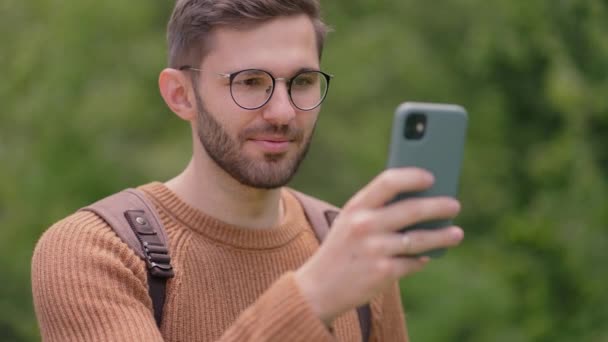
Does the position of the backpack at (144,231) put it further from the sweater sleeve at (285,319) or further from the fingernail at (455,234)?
the fingernail at (455,234)

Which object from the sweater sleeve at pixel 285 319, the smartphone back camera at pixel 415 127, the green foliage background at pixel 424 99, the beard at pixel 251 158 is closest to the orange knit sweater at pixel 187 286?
the sweater sleeve at pixel 285 319

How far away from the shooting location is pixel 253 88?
2.06m

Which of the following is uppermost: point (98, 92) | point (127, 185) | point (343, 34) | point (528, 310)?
point (343, 34)

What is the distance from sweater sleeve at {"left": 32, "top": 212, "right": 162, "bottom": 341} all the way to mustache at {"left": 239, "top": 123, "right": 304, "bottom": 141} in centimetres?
34

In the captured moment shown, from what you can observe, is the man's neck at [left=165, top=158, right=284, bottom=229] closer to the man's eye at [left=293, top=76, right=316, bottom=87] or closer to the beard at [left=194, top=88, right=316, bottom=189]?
the beard at [left=194, top=88, right=316, bottom=189]

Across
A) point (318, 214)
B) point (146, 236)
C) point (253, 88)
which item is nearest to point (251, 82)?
point (253, 88)

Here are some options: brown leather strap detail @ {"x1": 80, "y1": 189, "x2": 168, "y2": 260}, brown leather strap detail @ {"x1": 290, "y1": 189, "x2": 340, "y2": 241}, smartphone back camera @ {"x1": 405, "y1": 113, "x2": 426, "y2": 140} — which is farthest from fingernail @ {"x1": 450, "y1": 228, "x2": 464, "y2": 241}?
brown leather strap detail @ {"x1": 290, "y1": 189, "x2": 340, "y2": 241}

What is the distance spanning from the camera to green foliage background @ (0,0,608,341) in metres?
4.51

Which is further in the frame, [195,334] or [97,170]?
[97,170]

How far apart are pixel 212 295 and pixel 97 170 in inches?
99.2

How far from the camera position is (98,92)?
181 inches

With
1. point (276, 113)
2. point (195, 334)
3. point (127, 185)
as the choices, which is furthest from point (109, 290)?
point (127, 185)

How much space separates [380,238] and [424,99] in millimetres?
3587

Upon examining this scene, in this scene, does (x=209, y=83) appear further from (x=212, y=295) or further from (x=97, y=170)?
(x=97, y=170)
